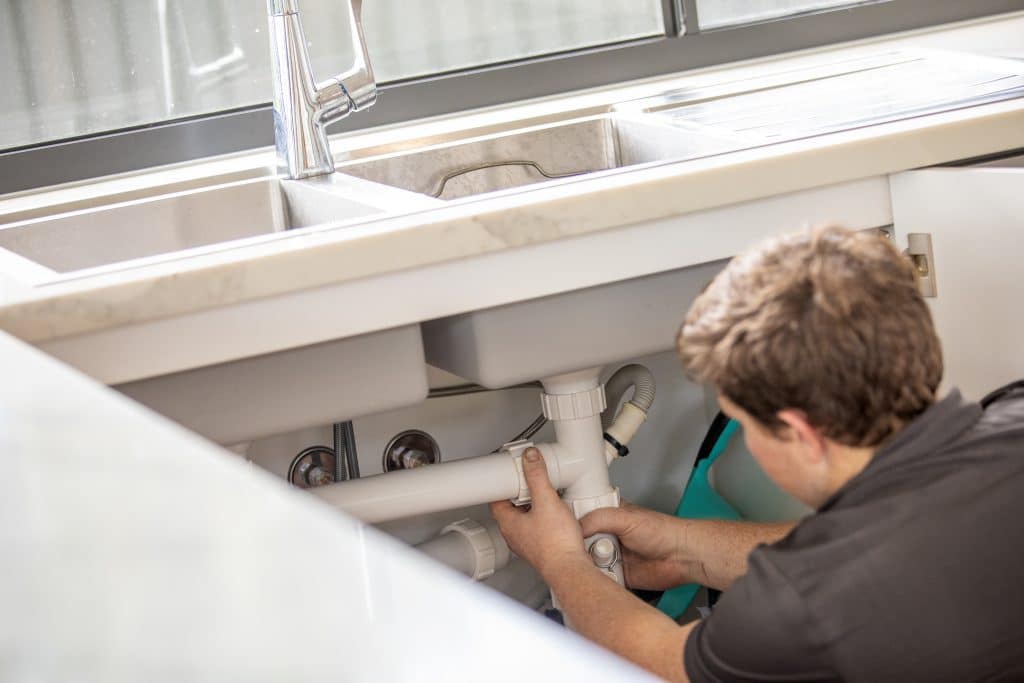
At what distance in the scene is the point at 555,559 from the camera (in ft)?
4.59

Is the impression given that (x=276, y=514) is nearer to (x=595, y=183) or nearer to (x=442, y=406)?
(x=595, y=183)

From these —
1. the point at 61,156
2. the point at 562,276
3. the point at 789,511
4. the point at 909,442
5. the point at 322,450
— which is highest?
the point at 61,156

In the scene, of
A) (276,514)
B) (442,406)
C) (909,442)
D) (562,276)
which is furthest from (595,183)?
(276,514)

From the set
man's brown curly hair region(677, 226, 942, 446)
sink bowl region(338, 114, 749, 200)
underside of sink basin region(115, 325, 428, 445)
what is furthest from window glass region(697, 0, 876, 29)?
Result: man's brown curly hair region(677, 226, 942, 446)

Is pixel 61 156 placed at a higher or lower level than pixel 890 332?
higher

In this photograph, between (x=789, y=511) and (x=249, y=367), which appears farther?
(x=789, y=511)

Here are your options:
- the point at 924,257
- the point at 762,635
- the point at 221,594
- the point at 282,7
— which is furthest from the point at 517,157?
the point at 221,594

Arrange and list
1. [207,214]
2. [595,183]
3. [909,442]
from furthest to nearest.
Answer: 1. [207,214]
2. [595,183]
3. [909,442]

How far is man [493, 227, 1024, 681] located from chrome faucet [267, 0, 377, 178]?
725 millimetres

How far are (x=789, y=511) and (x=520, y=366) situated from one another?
1.95ft

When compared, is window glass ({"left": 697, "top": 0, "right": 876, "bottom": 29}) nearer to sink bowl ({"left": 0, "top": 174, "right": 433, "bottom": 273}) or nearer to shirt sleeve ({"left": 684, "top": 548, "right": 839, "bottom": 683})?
sink bowl ({"left": 0, "top": 174, "right": 433, "bottom": 273})

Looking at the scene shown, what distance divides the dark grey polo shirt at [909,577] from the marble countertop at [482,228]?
0.42 metres

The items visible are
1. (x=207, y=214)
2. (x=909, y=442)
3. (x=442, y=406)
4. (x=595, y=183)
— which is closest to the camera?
(x=909, y=442)

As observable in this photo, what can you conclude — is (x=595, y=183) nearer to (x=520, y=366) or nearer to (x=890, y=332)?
(x=520, y=366)
